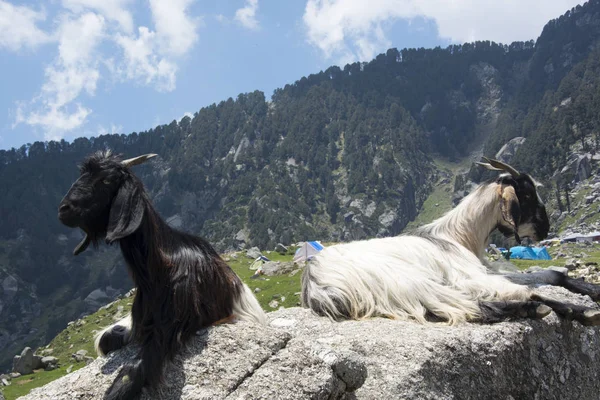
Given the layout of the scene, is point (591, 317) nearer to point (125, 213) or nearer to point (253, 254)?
point (125, 213)

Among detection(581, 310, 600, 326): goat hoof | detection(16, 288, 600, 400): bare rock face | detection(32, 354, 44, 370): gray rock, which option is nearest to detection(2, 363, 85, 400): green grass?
detection(32, 354, 44, 370): gray rock

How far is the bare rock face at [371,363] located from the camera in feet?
14.3

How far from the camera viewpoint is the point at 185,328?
193 inches

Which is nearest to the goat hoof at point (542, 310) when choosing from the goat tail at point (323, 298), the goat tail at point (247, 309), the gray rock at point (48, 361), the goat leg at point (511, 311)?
the goat leg at point (511, 311)

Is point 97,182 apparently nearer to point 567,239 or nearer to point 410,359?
point 410,359

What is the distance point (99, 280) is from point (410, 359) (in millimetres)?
210017

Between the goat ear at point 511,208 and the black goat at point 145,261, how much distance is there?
14.7ft

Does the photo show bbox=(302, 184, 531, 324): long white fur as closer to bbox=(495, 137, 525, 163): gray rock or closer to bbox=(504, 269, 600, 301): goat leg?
bbox=(504, 269, 600, 301): goat leg

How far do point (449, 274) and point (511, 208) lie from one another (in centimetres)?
158

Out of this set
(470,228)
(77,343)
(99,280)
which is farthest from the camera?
(99,280)

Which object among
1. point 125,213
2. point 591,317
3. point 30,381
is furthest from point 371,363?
point 30,381

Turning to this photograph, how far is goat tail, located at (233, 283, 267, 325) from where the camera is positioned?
5500 millimetres

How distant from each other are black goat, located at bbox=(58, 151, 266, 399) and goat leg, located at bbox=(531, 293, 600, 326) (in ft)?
12.7

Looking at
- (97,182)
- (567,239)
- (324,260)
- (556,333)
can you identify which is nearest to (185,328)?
(97,182)
